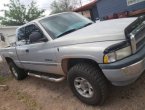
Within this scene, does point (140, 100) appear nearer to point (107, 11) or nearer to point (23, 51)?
point (23, 51)

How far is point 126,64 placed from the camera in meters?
3.32

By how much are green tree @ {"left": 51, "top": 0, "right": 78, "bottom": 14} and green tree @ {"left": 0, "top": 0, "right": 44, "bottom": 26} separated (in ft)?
54.2

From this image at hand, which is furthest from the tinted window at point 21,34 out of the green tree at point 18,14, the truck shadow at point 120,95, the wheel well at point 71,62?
the green tree at point 18,14

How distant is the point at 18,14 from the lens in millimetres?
35250

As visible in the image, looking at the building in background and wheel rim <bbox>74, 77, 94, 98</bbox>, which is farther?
the building in background

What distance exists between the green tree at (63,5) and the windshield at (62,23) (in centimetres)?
4737

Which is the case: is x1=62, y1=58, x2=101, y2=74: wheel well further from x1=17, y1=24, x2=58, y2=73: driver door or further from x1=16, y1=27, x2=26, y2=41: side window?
x1=16, y1=27, x2=26, y2=41: side window

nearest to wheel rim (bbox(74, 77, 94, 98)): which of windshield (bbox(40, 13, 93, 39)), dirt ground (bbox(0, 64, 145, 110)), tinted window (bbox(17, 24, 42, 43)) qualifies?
dirt ground (bbox(0, 64, 145, 110))

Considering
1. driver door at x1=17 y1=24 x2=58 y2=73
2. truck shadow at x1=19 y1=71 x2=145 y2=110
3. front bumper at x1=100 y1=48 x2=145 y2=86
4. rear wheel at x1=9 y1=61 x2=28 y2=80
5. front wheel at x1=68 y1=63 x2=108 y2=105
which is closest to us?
front bumper at x1=100 y1=48 x2=145 y2=86

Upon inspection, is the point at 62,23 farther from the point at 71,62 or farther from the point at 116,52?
the point at 116,52

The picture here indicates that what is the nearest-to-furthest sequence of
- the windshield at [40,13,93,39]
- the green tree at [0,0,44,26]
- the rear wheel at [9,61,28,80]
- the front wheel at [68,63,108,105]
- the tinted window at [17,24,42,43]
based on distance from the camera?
the front wheel at [68,63,108,105], the windshield at [40,13,93,39], the tinted window at [17,24,42,43], the rear wheel at [9,61,28,80], the green tree at [0,0,44,26]

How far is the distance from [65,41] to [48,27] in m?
0.91

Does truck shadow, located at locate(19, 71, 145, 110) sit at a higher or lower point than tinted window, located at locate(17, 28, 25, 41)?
lower

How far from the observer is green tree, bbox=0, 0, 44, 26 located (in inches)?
1392
